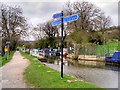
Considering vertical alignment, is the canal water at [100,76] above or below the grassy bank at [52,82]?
below

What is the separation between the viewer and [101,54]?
41.8 meters

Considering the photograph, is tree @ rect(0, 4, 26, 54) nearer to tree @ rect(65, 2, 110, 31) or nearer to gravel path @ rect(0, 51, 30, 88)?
tree @ rect(65, 2, 110, 31)

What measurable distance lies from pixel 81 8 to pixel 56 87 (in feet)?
166

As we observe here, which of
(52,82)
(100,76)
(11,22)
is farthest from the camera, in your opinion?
(11,22)

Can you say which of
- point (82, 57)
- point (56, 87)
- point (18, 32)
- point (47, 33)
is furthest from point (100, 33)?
point (56, 87)

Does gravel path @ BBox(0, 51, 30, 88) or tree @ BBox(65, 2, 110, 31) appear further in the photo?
tree @ BBox(65, 2, 110, 31)

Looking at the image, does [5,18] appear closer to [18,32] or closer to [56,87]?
[18,32]

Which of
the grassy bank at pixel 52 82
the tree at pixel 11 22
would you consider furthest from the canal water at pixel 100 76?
the tree at pixel 11 22

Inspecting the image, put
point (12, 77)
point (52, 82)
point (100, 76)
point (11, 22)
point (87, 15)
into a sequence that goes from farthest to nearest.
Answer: point (87, 15), point (11, 22), point (100, 76), point (12, 77), point (52, 82)

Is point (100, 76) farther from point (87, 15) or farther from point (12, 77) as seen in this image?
point (87, 15)

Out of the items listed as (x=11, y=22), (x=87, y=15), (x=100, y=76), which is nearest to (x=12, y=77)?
(x=100, y=76)

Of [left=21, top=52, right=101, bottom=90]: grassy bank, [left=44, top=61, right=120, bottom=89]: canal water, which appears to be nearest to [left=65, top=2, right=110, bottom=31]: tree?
[left=44, top=61, right=120, bottom=89]: canal water

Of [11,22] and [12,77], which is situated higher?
[11,22]

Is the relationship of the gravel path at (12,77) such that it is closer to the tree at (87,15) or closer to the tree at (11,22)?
the tree at (11,22)
